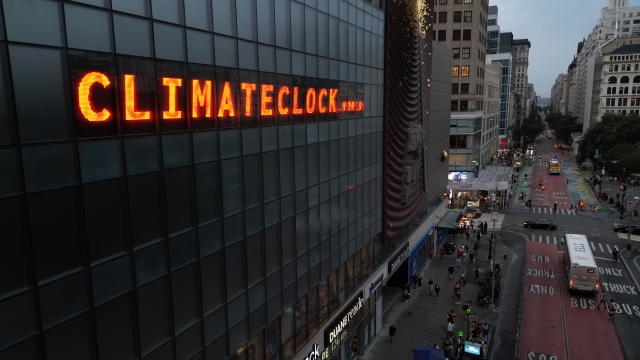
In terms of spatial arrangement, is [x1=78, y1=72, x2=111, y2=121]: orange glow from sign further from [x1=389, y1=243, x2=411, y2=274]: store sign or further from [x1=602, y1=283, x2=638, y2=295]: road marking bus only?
[x1=602, y1=283, x2=638, y2=295]: road marking bus only

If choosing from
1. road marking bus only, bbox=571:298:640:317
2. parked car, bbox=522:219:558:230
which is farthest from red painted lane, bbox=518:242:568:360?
parked car, bbox=522:219:558:230

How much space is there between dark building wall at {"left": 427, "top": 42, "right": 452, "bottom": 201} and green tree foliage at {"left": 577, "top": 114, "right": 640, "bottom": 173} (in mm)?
44800

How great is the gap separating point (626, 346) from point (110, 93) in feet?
110

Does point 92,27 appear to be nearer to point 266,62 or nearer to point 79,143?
point 79,143

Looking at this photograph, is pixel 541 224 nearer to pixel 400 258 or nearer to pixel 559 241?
pixel 559 241

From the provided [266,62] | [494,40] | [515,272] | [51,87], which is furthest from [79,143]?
[494,40]

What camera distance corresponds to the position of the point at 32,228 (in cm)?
881

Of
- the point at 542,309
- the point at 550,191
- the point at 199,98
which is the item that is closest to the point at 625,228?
A: the point at 550,191

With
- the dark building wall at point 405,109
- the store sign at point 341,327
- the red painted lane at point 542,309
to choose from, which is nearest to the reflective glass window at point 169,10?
the store sign at point 341,327

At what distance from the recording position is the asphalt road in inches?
1249

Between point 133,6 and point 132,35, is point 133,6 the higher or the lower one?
the higher one

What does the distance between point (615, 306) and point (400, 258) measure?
17.1 metres

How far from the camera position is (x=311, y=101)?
20.0 meters

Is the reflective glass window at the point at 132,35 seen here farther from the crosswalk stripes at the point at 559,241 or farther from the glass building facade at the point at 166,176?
the crosswalk stripes at the point at 559,241
